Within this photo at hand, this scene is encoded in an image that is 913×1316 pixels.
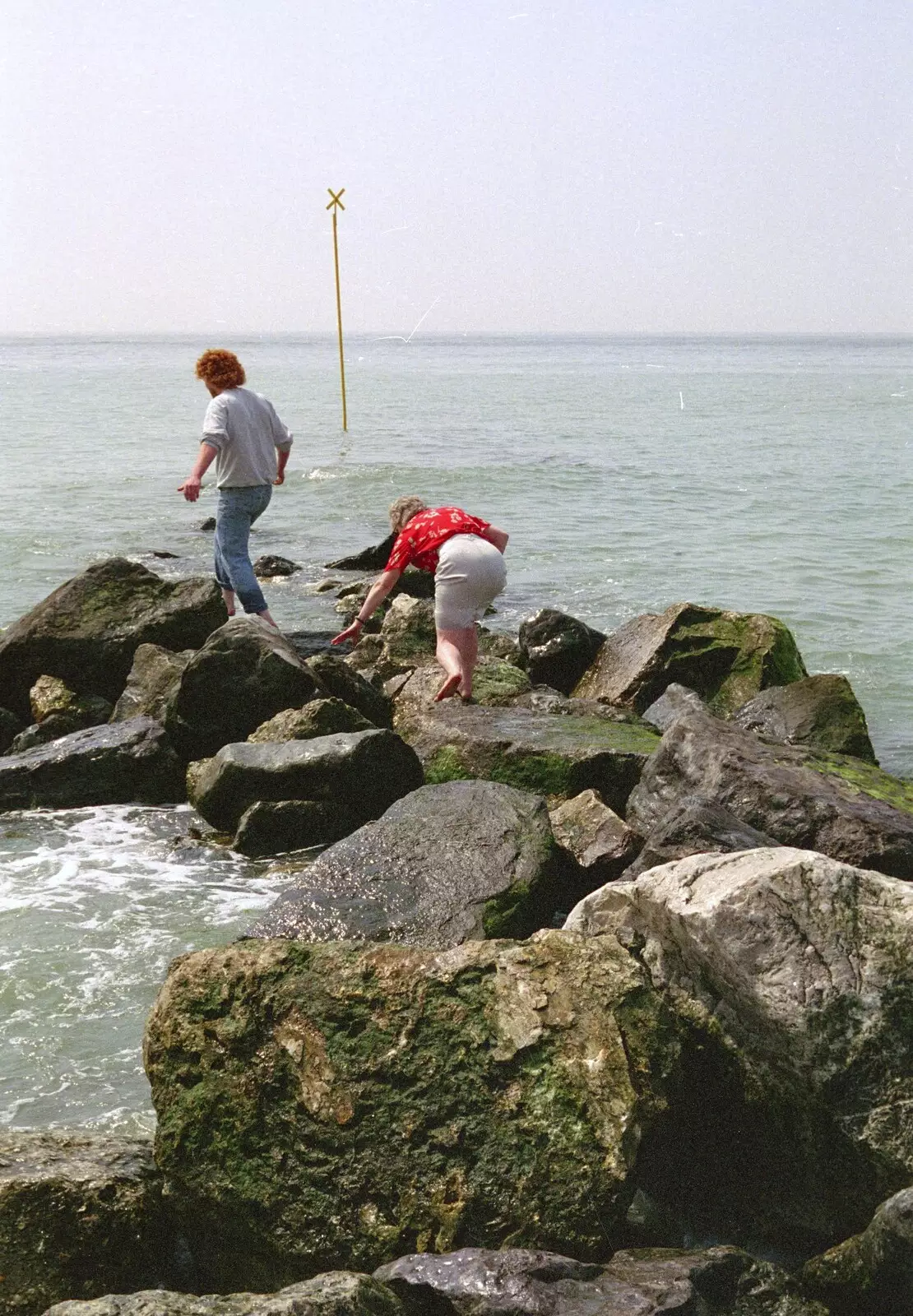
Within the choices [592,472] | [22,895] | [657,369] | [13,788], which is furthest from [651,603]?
[657,369]

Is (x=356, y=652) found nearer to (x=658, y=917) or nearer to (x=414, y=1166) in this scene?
(x=658, y=917)

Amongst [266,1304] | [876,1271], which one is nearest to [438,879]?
[876,1271]

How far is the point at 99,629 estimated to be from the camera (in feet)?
34.0

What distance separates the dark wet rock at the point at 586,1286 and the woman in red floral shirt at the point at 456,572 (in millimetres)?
5651

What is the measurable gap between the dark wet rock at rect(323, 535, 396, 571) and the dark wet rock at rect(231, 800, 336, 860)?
9.58 meters

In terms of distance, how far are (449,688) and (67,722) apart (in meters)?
2.68

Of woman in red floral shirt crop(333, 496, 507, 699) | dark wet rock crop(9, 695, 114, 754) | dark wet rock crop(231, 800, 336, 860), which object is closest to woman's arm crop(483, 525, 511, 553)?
woman in red floral shirt crop(333, 496, 507, 699)

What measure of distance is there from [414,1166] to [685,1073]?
0.96 meters

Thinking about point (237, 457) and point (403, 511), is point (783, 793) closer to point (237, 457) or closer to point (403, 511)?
point (403, 511)

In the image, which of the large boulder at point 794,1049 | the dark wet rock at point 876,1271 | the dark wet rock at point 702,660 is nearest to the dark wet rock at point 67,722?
the dark wet rock at point 702,660

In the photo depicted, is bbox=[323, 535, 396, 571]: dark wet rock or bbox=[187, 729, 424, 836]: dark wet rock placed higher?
bbox=[187, 729, 424, 836]: dark wet rock

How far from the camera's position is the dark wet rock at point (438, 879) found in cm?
568

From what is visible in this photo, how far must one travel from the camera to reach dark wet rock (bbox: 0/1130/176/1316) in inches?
151

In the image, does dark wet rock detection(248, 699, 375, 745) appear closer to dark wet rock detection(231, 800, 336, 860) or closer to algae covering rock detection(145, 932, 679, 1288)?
dark wet rock detection(231, 800, 336, 860)
